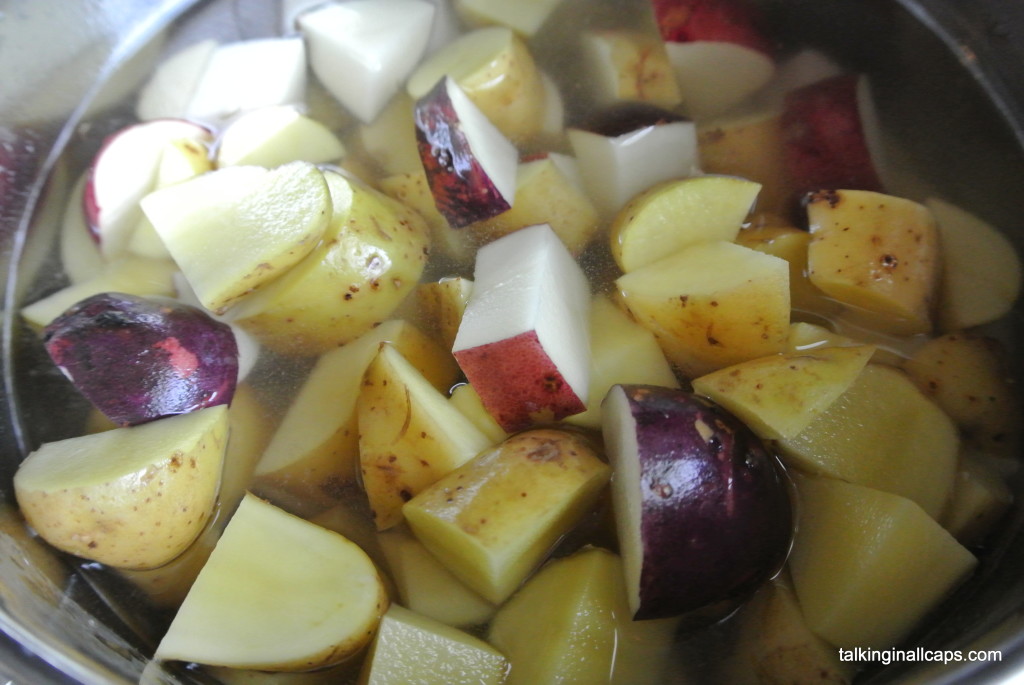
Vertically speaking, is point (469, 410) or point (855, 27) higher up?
point (855, 27)

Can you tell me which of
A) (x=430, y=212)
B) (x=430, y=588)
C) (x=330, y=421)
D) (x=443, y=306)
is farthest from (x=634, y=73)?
(x=430, y=588)

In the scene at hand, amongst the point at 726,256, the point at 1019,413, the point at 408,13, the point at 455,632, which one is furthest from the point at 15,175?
the point at 1019,413

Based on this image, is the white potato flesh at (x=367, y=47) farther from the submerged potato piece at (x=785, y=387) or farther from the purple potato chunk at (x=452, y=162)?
the submerged potato piece at (x=785, y=387)

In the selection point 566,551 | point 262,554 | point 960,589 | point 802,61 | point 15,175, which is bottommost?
point 960,589

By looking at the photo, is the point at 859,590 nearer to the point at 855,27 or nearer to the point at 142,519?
the point at 142,519

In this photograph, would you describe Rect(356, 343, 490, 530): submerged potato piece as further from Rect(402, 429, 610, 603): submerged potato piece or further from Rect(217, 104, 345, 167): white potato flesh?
Rect(217, 104, 345, 167): white potato flesh
